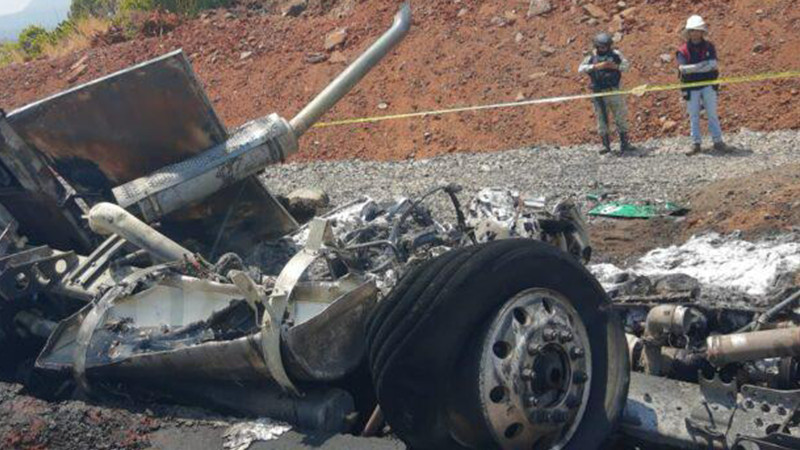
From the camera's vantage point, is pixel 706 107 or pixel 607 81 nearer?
pixel 706 107

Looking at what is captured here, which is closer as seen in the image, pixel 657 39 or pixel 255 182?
pixel 255 182

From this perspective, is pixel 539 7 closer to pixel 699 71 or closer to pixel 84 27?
pixel 699 71

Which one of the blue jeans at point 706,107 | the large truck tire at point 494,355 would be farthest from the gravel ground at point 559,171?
the large truck tire at point 494,355

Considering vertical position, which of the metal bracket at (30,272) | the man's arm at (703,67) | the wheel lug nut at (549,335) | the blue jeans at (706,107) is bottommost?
the blue jeans at (706,107)

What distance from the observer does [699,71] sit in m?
12.4

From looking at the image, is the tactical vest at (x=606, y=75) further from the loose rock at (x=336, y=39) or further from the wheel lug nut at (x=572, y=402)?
the wheel lug nut at (x=572, y=402)

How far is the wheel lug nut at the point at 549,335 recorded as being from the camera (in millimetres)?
3953

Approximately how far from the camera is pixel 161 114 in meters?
6.82

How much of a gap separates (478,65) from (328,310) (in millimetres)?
13918

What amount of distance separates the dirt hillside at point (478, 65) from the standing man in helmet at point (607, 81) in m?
1.37

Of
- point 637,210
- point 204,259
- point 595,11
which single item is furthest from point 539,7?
point 204,259

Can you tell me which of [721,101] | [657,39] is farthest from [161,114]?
[657,39]

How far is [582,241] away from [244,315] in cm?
211

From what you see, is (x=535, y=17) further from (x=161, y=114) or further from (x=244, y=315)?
(x=244, y=315)
